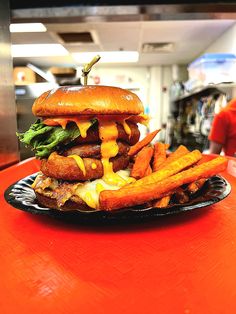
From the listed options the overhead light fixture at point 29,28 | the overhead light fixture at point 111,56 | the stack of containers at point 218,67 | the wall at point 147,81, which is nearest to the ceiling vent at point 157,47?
the overhead light fixture at point 111,56

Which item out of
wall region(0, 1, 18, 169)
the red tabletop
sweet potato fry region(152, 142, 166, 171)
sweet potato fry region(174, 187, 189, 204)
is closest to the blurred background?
wall region(0, 1, 18, 169)

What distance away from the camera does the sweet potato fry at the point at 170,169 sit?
37.3 inches

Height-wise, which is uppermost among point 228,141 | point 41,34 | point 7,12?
point 41,34

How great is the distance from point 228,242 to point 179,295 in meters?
0.29

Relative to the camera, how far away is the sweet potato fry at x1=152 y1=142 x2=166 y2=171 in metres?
1.18

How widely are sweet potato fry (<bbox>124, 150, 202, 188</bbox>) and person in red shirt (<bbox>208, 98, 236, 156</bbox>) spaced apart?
2138 mm

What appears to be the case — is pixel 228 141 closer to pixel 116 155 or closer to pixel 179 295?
pixel 116 155

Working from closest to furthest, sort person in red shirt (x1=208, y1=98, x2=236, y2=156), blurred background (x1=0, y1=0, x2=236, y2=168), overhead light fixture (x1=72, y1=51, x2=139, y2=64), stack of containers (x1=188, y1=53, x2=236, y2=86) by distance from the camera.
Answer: blurred background (x1=0, y1=0, x2=236, y2=168) → person in red shirt (x1=208, y1=98, x2=236, y2=156) → stack of containers (x1=188, y1=53, x2=236, y2=86) → overhead light fixture (x1=72, y1=51, x2=139, y2=64)

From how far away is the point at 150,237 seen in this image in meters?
0.78

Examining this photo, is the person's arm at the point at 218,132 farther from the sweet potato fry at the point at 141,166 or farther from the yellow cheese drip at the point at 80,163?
the yellow cheese drip at the point at 80,163

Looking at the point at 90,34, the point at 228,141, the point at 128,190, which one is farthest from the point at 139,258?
the point at 90,34

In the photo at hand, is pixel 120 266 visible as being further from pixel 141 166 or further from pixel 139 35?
pixel 139 35

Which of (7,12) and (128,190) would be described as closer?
(128,190)

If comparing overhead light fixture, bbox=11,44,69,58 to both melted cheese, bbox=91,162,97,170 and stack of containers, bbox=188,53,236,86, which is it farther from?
melted cheese, bbox=91,162,97,170
